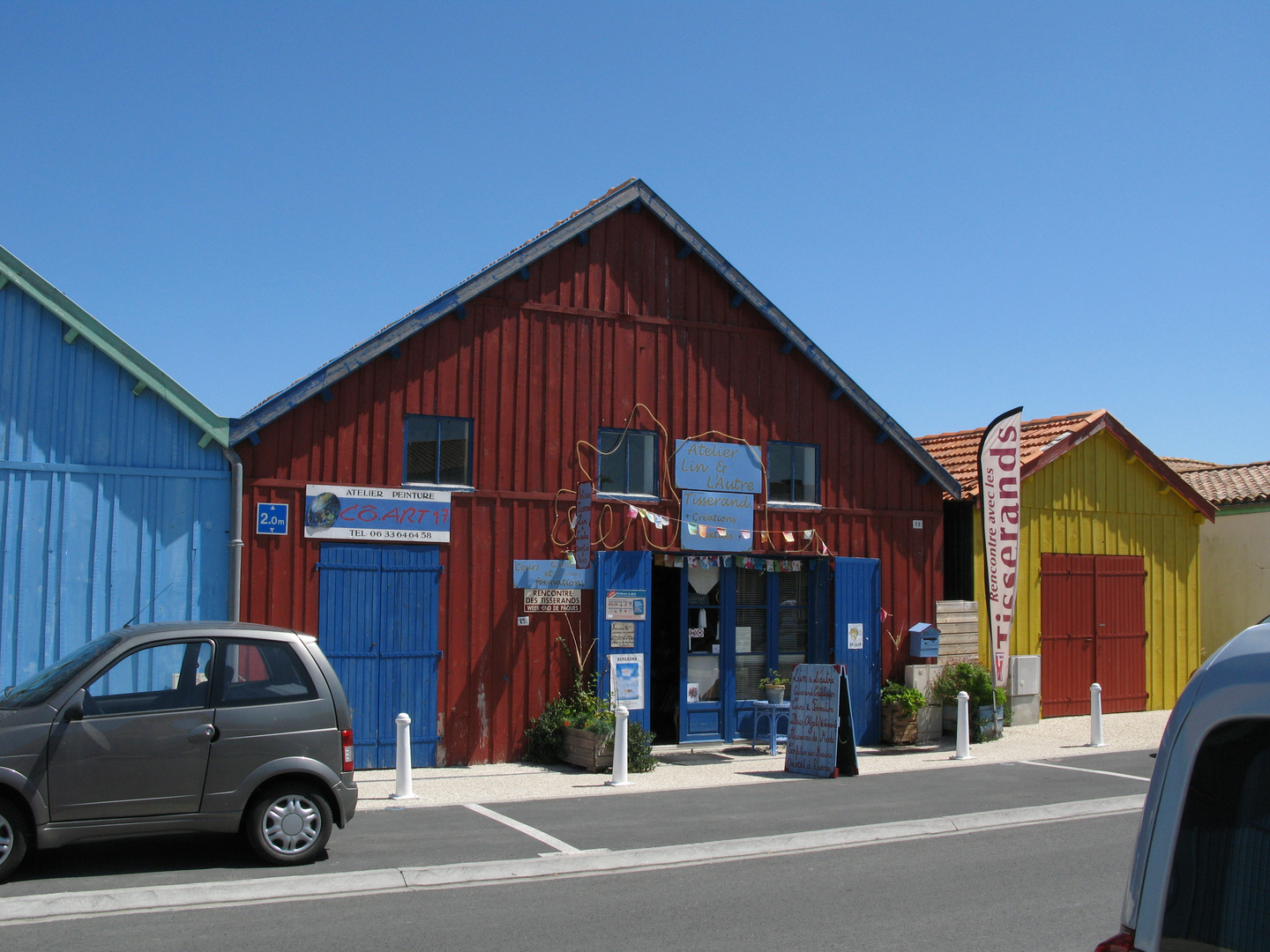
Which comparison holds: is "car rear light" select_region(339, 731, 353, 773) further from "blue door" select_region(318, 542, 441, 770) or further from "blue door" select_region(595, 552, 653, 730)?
"blue door" select_region(595, 552, 653, 730)

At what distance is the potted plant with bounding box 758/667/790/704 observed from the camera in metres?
15.0

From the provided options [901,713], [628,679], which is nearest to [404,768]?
[628,679]

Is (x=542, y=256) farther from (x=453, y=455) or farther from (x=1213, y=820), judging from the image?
(x=1213, y=820)

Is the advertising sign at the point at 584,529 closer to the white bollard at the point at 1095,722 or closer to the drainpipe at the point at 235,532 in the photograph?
the drainpipe at the point at 235,532

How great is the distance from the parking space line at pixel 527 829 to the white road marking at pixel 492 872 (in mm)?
242

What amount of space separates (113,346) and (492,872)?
7.53 m

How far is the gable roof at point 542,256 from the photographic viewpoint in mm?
12773

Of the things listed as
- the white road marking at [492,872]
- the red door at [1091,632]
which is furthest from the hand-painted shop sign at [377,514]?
the red door at [1091,632]

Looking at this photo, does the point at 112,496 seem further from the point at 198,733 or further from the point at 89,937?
the point at 89,937

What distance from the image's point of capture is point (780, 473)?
51.7ft

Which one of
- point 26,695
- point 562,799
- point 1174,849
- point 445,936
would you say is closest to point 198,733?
point 26,695

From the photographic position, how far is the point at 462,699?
13.5 metres

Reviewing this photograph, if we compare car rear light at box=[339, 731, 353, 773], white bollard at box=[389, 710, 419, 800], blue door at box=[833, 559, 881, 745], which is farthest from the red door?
car rear light at box=[339, 731, 353, 773]

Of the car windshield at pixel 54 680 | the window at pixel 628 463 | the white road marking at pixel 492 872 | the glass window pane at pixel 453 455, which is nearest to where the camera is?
the white road marking at pixel 492 872
